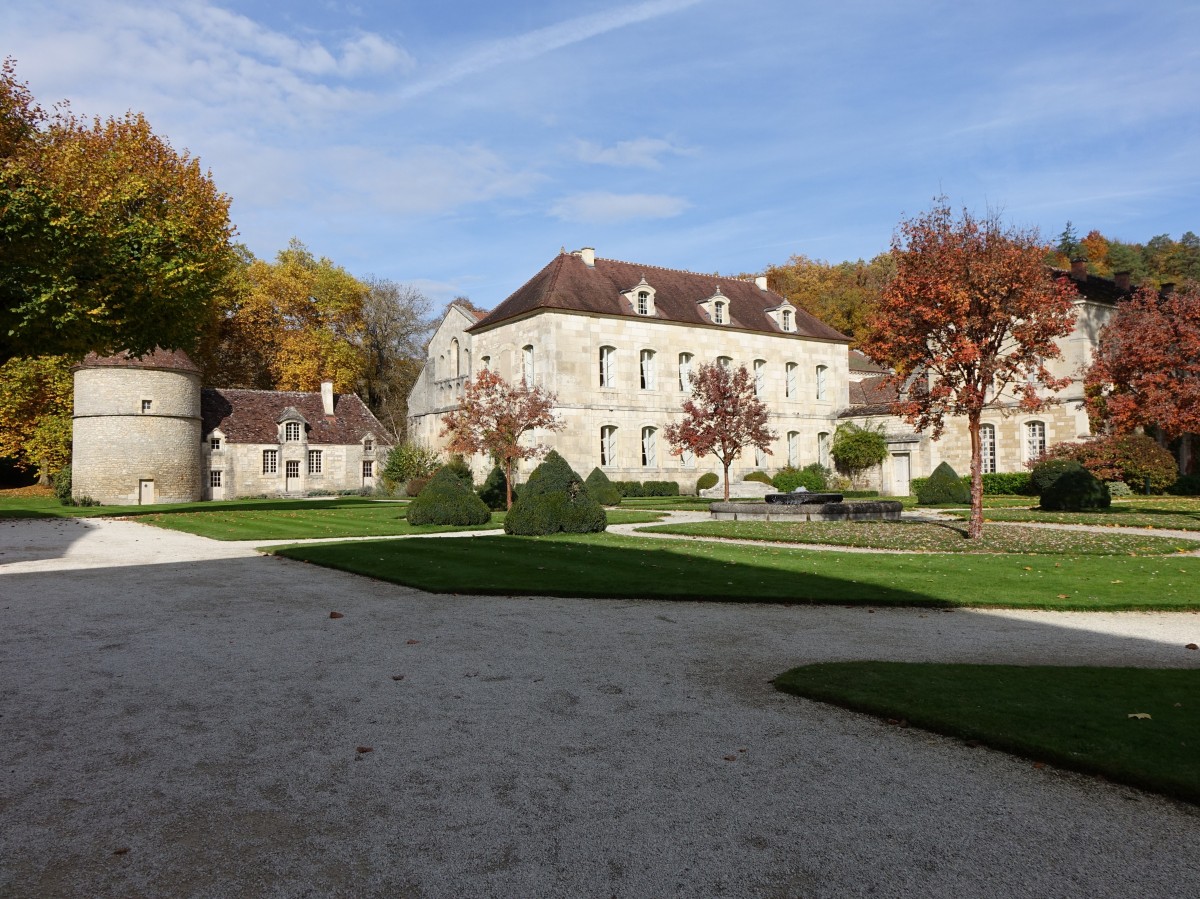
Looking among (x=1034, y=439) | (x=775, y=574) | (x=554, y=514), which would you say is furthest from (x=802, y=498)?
(x=1034, y=439)

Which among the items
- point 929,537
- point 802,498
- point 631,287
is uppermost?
point 631,287

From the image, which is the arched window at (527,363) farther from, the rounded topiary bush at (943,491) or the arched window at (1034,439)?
the arched window at (1034,439)

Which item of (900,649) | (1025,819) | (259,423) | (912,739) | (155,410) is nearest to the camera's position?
(1025,819)

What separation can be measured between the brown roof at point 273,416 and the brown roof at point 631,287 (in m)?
10.5

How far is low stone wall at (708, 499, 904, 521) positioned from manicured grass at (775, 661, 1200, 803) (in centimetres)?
1450

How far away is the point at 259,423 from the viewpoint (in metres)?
43.5

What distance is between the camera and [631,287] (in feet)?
128

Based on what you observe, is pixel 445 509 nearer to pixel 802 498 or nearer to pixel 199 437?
pixel 802 498

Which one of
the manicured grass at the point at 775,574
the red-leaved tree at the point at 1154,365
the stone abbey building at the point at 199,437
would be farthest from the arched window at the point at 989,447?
the stone abbey building at the point at 199,437

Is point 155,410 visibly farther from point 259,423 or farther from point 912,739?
point 912,739

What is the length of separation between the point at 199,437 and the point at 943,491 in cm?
3243

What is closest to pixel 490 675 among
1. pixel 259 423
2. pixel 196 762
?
pixel 196 762

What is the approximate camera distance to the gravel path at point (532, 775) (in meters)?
3.32

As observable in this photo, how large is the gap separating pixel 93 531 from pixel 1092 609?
2098cm
